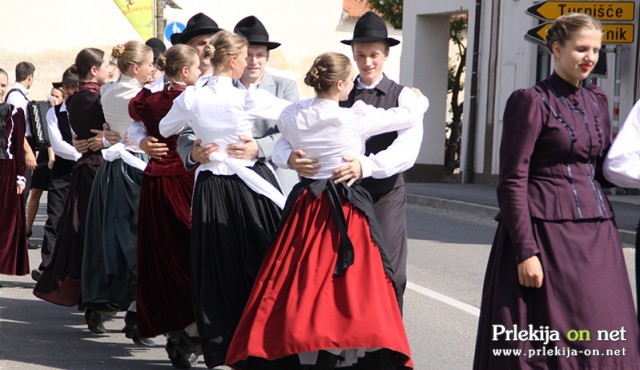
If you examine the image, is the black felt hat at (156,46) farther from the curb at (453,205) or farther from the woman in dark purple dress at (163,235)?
the curb at (453,205)

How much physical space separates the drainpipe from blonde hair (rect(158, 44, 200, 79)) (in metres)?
20.1

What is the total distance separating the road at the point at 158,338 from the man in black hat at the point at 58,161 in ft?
1.31

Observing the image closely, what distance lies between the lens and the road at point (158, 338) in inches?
309

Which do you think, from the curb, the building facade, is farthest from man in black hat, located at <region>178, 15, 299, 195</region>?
the building facade

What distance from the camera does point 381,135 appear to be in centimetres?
678

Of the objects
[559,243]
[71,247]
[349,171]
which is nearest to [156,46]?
[71,247]

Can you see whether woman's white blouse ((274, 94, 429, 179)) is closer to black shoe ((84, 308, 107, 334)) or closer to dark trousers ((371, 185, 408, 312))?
dark trousers ((371, 185, 408, 312))

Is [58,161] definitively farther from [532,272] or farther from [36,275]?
[532,272]

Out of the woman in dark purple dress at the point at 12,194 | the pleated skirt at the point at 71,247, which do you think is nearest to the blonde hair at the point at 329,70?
the pleated skirt at the point at 71,247

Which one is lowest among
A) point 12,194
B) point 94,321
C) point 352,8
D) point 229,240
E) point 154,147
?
point 94,321

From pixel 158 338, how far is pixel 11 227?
2.71 metres

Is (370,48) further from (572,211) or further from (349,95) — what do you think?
(572,211)

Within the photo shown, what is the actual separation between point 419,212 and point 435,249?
6.50 m

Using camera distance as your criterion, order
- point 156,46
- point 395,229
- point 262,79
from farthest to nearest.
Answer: point 156,46
point 262,79
point 395,229
